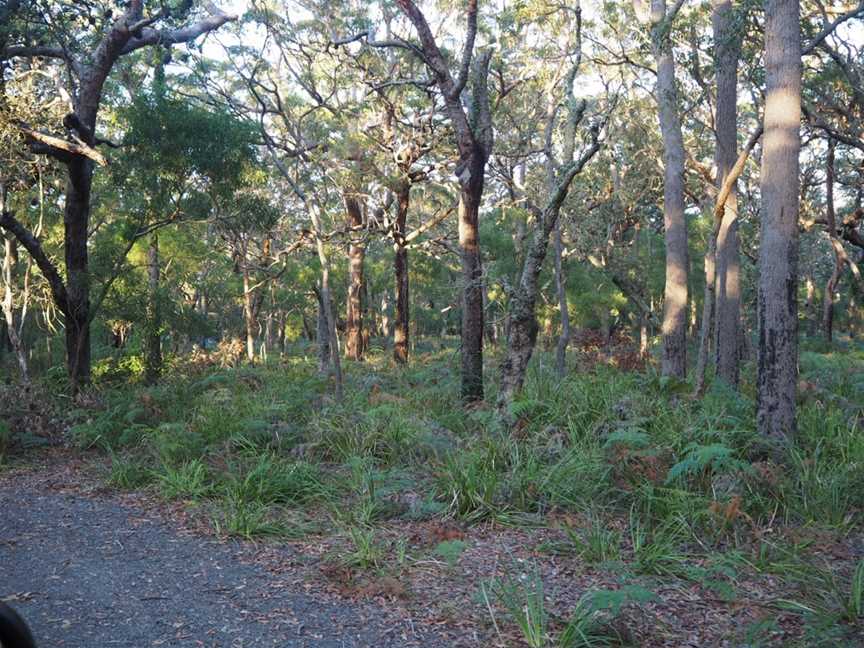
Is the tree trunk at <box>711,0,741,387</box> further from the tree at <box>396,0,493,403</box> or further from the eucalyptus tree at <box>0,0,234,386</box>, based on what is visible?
the eucalyptus tree at <box>0,0,234,386</box>

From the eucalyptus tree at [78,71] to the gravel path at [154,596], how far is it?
6.18 m

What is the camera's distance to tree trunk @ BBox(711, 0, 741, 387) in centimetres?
1274

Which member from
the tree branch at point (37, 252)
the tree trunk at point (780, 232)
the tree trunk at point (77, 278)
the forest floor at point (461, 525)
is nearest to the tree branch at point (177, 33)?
the tree trunk at point (77, 278)

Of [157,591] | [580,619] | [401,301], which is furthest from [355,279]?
[580,619]

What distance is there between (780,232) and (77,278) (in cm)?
1111

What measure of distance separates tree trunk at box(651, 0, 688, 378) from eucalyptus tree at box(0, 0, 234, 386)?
876cm

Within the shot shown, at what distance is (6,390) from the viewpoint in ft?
38.4

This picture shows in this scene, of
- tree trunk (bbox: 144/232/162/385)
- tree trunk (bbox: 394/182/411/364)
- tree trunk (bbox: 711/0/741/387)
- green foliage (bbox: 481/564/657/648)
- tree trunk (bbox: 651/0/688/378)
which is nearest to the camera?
green foliage (bbox: 481/564/657/648)

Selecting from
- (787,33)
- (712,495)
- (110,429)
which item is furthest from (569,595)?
(110,429)

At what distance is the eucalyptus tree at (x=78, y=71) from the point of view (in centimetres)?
1188

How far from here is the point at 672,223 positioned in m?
14.0

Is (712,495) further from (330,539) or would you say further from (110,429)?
(110,429)

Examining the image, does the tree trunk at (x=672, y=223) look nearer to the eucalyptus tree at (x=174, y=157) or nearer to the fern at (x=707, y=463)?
the fern at (x=707, y=463)

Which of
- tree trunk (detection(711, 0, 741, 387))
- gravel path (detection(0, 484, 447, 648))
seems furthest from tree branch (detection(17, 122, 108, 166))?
tree trunk (detection(711, 0, 741, 387))
